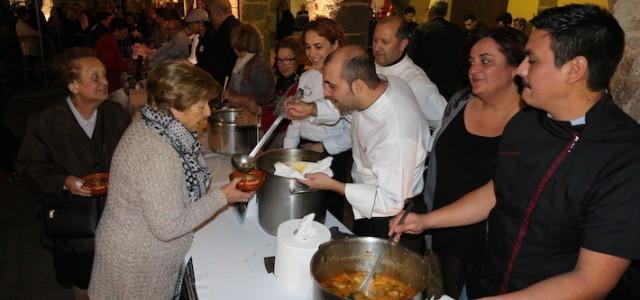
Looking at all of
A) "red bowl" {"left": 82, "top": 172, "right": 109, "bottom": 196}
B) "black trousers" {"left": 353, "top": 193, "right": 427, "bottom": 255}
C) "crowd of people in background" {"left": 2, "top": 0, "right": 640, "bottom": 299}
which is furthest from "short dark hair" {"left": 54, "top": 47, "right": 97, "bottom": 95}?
"black trousers" {"left": 353, "top": 193, "right": 427, "bottom": 255}

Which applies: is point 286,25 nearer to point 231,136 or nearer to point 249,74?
point 249,74

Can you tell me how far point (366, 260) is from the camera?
59.9 inches

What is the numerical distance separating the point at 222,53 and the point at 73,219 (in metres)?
2.74

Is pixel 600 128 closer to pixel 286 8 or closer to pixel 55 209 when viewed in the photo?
pixel 55 209

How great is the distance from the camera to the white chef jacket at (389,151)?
1.83 metres

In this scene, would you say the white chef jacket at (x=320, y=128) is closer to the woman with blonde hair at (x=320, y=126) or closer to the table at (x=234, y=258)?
the woman with blonde hair at (x=320, y=126)

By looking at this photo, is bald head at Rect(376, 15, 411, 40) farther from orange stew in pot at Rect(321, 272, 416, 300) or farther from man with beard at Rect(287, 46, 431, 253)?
orange stew in pot at Rect(321, 272, 416, 300)

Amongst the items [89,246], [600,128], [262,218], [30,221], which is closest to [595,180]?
[600,128]

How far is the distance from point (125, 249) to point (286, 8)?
9.97m

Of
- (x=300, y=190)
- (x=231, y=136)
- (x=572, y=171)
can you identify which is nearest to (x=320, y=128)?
(x=231, y=136)

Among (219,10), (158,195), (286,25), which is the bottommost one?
(158,195)

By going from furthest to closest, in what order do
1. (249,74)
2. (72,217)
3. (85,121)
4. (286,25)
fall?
(286,25) < (249,74) < (85,121) < (72,217)

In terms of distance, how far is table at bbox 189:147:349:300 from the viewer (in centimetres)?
160

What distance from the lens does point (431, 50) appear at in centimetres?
570
